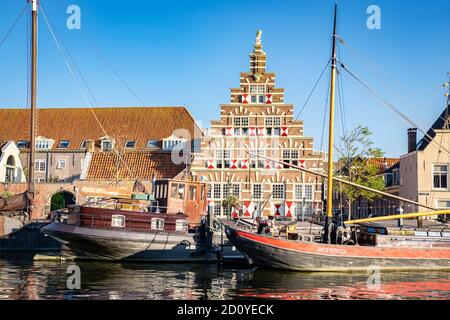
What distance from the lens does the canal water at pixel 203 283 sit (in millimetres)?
18469

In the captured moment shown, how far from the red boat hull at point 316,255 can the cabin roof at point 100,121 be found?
30150 mm

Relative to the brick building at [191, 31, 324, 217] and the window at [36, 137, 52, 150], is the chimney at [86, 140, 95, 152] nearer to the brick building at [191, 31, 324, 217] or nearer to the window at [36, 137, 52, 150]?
the window at [36, 137, 52, 150]

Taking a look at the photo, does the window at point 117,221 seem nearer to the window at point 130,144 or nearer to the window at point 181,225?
the window at point 181,225

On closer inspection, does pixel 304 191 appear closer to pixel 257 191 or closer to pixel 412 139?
pixel 257 191

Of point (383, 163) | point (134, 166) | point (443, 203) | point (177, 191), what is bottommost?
point (443, 203)

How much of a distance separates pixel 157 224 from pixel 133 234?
1.56 meters

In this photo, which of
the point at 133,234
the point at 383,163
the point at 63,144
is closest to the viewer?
the point at 133,234

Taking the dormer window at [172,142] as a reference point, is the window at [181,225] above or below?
below

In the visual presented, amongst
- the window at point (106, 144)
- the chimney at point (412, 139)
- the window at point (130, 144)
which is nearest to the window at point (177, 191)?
the window at point (106, 144)

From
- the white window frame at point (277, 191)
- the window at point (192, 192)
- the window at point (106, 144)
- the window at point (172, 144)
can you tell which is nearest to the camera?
the window at point (192, 192)

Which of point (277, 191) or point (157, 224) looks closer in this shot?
point (157, 224)

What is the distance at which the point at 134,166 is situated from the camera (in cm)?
5069

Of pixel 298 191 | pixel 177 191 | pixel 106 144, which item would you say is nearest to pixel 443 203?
pixel 298 191

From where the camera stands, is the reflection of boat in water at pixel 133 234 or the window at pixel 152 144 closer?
the reflection of boat in water at pixel 133 234
